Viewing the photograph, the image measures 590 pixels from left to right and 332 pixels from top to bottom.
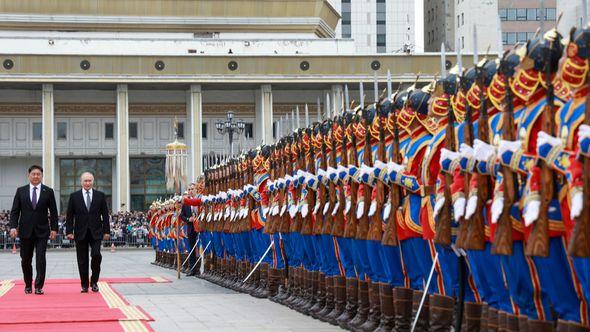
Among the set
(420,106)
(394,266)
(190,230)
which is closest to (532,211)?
(420,106)

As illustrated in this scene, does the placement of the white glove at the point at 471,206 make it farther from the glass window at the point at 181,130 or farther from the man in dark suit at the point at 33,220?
the glass window at the point at 181,130

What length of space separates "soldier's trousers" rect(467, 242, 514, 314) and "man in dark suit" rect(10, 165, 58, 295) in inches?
358

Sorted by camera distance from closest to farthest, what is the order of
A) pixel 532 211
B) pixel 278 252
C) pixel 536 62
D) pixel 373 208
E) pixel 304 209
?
1. pixel 532 211
2. pixel 536 62
3. pixel 373 208
4. pixel 304 209
5. pixel 278 252

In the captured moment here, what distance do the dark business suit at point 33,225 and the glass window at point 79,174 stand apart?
5278 cm

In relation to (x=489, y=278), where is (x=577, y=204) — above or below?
above

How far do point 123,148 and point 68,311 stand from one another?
54.8 meters

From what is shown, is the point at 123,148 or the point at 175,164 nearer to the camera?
the point at 175,164

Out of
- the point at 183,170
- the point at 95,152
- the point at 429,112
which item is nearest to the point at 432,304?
the point at 429,112

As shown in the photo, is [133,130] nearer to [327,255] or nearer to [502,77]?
[327,255]

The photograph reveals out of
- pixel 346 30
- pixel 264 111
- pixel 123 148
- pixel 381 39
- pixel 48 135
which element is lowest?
pixel 123 148

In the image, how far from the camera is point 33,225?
55.2 feet

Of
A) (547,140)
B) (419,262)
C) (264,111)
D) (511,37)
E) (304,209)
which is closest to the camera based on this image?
(547,140)

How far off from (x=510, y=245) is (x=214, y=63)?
5877 cm

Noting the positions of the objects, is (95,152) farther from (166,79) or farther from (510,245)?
(510,245)
